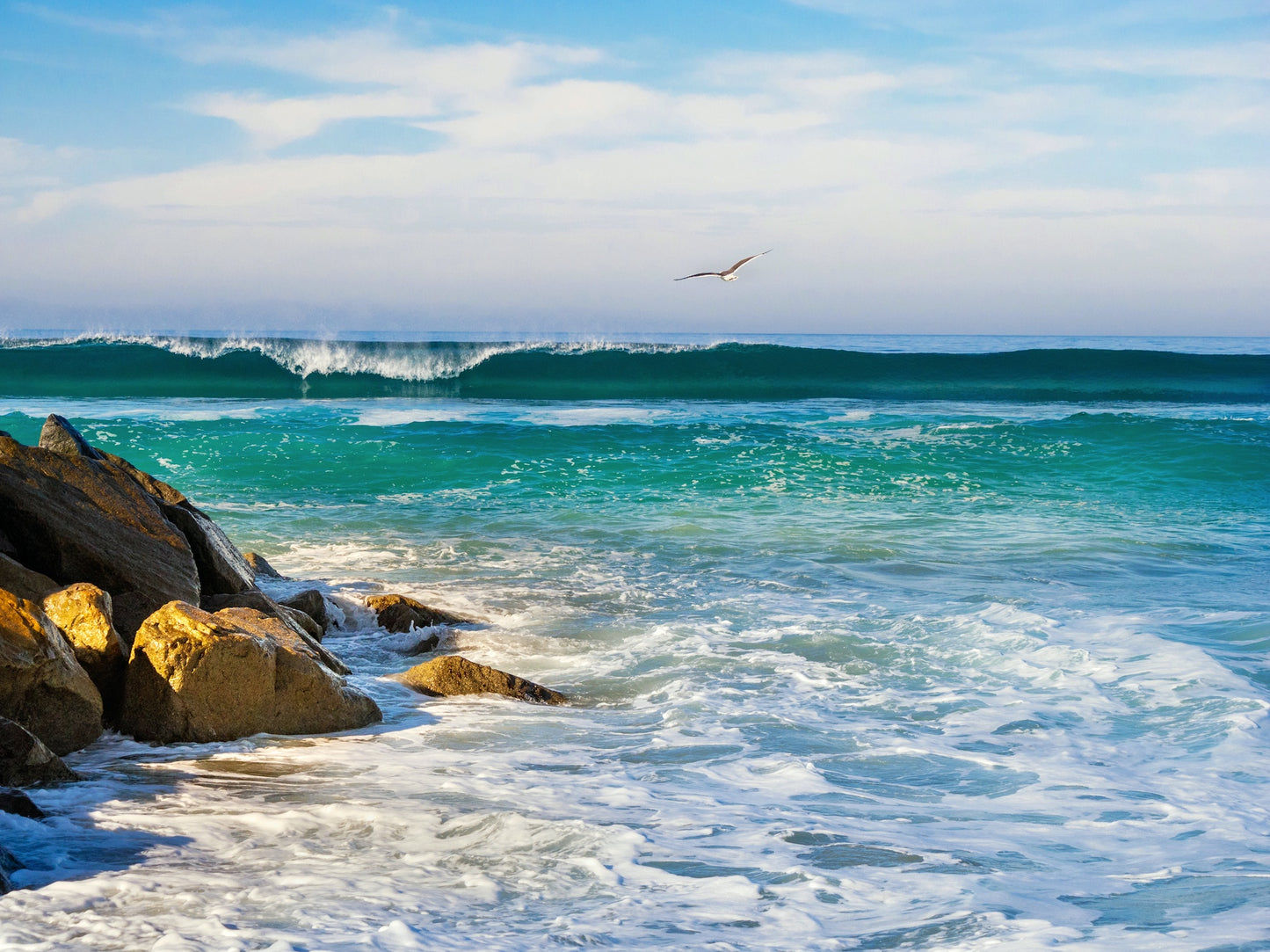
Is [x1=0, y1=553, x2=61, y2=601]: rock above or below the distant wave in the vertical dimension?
below

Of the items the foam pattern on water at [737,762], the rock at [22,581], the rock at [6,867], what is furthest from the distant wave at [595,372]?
the rock at [6,867]

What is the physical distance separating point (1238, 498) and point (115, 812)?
12.1 m

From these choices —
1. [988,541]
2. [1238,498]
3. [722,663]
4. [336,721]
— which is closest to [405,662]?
[336,721]

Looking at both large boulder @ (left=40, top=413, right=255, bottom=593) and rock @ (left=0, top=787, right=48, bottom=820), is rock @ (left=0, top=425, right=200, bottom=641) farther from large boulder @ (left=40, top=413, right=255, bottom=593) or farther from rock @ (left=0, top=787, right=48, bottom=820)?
rock @ (left=0, top=787, right=48, bottom=820)

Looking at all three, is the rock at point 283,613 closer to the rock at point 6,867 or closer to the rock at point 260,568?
the rock at point 260,568

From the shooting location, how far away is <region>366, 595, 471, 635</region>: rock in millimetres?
6098

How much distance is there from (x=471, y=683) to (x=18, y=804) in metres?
2.07

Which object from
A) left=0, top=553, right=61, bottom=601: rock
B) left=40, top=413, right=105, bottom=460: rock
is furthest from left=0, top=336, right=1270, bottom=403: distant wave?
left=0, top=553, right=61, bottom=601: rock

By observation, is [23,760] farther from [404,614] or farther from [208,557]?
[404,614]

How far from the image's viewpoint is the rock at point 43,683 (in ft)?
11.9

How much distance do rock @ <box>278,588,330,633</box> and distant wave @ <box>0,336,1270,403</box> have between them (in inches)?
761

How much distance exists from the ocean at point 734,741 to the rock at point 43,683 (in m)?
0.13

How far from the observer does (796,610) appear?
6.71m

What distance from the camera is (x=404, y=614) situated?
6102 millimetres
